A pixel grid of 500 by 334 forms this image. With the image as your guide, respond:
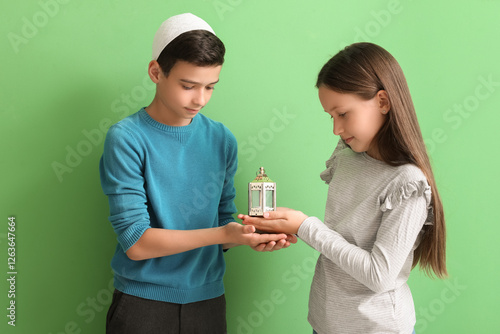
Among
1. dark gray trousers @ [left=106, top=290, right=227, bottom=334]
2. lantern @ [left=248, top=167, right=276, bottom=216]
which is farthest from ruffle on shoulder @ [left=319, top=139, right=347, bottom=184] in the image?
dark gray trousers @ [left=106, top=290, right=227, bottom=334]

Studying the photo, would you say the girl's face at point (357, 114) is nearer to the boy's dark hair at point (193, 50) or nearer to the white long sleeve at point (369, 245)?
the white long sleeve at point (369, 245)

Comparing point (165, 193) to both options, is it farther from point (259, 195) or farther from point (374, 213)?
point (374, 213)

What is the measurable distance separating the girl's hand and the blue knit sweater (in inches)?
8.2

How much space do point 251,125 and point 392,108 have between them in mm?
607

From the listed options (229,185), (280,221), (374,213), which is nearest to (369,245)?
(374,213)

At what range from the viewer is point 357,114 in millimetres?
1222

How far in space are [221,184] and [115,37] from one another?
0.61 meters

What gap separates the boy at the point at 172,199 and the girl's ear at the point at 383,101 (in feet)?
1.42

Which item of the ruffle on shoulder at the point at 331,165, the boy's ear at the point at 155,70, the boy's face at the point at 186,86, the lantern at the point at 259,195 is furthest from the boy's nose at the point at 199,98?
the ruffle on shoulder at the point at 331,165

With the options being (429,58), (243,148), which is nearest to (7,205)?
(243,148)

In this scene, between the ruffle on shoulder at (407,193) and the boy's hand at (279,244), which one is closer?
the ruffle on shoulder at (407,193)

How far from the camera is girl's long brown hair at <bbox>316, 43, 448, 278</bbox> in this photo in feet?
3.96

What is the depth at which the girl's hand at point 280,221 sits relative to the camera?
1.28m

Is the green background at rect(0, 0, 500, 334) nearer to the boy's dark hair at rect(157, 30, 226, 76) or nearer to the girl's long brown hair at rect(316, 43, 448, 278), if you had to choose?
the boy's dark hair at rect(157, 30, 226, 76)
